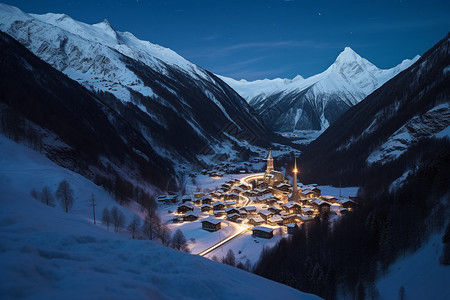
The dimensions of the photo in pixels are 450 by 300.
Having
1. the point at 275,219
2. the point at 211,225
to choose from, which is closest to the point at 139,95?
the point at 211,225

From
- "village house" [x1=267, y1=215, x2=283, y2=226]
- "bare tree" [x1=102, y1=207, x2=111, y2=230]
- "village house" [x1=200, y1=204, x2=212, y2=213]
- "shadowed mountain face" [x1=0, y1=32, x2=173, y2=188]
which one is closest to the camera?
"bare tree" [x1=102, y1=207, x2=111, y2=230]

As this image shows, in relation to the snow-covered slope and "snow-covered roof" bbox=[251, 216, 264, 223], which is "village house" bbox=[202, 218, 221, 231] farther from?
the snow-covered slope

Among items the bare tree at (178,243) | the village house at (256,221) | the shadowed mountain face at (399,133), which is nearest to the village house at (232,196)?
Result: the village house at (256,221)

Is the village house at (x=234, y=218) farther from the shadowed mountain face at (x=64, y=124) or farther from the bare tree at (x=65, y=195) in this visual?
the shadowed mountain face at (x=64, y=124)

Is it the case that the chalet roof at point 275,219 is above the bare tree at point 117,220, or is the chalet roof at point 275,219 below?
below

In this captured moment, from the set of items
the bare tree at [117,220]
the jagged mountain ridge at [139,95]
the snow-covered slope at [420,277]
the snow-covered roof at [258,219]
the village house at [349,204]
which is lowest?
the snow-covered slope at [420,277]

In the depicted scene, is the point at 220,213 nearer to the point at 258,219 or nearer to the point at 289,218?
the point at 258,219

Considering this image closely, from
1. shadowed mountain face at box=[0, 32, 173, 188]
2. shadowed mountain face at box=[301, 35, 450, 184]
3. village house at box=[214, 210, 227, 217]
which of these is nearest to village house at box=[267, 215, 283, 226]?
village house at box=[214, 210, 227, 217]
